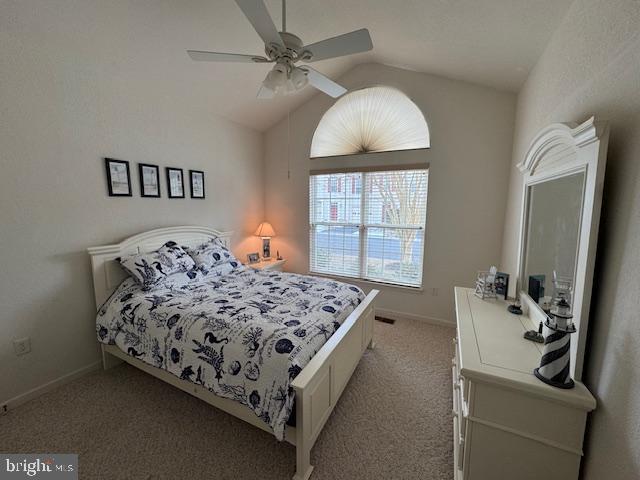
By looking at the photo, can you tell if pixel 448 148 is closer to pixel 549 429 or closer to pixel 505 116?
pixel 505 116

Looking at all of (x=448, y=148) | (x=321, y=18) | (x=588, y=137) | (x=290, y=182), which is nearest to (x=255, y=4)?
(x=321, y=18)

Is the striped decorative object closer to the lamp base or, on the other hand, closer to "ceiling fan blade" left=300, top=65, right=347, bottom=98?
the lamp base

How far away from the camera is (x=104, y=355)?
2334 millimetres

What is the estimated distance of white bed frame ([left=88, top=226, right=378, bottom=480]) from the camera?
1416 millimetres

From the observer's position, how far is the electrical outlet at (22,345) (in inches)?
76.5

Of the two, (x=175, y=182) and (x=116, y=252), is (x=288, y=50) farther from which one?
(x=116, y=252)

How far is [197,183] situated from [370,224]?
2272 mm

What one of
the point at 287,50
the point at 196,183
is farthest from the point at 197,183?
the point at 287,50

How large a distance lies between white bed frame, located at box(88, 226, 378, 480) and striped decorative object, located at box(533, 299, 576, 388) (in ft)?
3.42

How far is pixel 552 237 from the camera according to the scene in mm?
1469

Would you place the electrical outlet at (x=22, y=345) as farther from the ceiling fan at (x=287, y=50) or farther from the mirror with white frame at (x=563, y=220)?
the mirror with white frame at (x=563, y=220)

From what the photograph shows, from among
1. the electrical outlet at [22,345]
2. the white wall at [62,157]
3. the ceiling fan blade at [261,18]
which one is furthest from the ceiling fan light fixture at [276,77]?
the electrical outlet at [22,345]

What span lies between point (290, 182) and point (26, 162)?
270 centimetres

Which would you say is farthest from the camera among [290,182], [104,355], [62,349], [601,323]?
[290,182]
